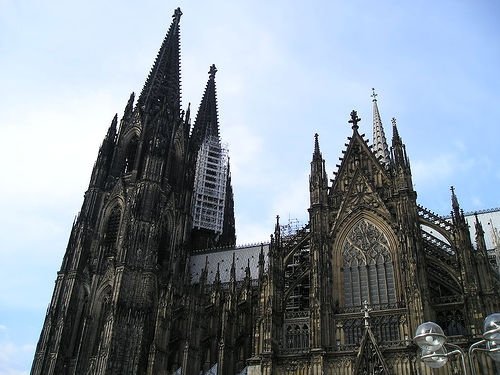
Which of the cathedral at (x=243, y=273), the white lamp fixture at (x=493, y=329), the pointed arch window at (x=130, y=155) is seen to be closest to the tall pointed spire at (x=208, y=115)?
the cathedral at (x=243, y=273)

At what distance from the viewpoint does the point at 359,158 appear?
30828mm

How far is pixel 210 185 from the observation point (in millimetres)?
55594

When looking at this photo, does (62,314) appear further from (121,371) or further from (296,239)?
(296,239)

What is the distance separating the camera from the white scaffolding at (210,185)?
52688 millimetres

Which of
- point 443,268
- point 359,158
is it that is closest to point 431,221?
point 443,268

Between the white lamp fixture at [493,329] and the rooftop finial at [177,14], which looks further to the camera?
the rooftop finial at [177,14]

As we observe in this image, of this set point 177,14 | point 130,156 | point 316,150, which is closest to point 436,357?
point 316,150

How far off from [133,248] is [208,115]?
26691 mm

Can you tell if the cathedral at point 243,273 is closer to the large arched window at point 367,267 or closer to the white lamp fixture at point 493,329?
the large arched window at point 367,267

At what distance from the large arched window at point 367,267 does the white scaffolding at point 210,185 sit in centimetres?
2580

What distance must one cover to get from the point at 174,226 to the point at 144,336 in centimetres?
1103

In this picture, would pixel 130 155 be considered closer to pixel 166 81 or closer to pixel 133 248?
pixel 166 81

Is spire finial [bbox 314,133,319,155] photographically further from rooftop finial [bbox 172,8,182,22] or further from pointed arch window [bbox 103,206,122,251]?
rooftop finial [bbox 172,8,182,22]

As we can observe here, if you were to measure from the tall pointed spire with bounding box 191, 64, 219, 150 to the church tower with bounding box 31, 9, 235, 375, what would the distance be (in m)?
5.26
